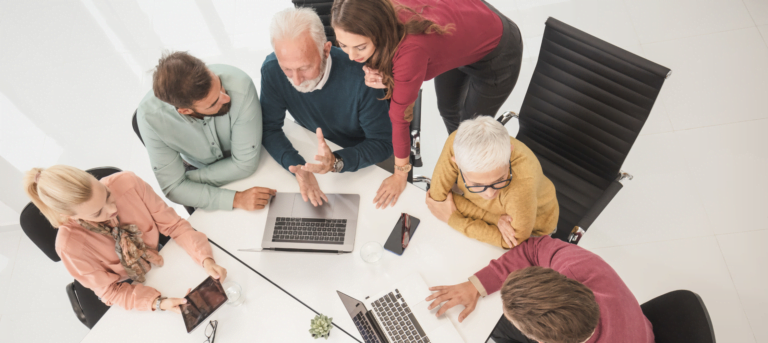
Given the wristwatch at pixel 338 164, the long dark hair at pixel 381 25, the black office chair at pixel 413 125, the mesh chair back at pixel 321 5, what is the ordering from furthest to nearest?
the mesh chair back at pixel 321 5
the black office chair at pixel 413 125
the wristwatch at pixel 338 164
the long dark hair at pixel 381 25

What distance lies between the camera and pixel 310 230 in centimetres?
189

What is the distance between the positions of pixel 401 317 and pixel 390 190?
55 centimetres

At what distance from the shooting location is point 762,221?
2557 mm

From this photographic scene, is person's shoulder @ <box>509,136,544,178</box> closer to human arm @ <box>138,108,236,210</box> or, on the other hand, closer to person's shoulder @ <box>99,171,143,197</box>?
human arm @ <box>138,108,236,210</box>

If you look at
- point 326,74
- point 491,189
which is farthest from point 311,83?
point 491,189

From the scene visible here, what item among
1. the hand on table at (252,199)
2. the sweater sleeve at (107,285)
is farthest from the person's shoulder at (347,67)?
the sweater sleeve at (107,285)

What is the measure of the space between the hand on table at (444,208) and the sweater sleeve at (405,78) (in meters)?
0.34

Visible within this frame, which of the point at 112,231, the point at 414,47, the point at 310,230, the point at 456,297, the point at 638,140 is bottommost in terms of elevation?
the point at 638,140

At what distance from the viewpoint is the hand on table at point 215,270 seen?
1783mm

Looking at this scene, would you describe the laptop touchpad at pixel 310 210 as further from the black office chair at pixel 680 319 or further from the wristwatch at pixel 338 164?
the black office chair at pixel 680 319

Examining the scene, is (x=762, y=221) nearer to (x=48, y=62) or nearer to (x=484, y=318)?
(x=484, y=318)

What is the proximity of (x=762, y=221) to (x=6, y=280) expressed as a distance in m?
4.71

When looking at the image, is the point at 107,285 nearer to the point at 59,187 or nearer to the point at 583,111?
the point at 59,187

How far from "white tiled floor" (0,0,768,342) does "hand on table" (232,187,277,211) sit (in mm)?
1358
